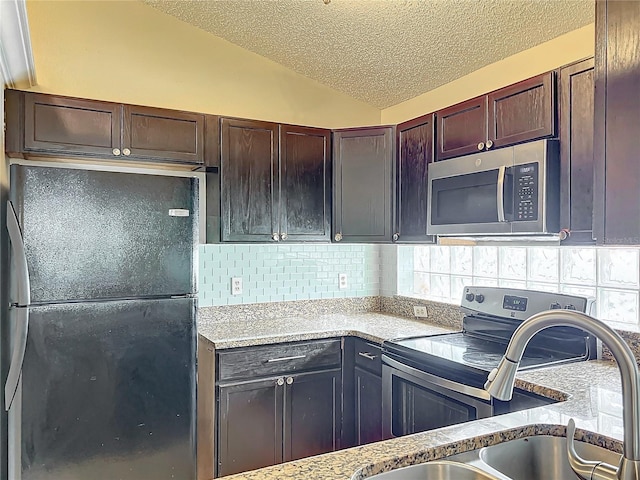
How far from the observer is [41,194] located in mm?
2006

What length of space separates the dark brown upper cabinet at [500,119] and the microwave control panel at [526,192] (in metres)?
0.15

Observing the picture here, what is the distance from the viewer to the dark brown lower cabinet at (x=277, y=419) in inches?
95.3

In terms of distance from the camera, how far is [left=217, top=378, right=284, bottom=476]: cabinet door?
241 centimetres

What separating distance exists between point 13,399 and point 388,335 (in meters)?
1.76

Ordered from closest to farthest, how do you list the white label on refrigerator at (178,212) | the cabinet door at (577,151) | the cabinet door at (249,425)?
the cabinet door at (577,151) → the white label on refrigerator at (178,212) → the cabinet door at (249,425)

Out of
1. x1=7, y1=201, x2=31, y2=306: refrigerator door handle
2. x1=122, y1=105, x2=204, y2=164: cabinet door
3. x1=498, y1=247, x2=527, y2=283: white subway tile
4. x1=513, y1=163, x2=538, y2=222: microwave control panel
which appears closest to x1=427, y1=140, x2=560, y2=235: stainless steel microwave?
x1=513, y1=163, x2=538, y2=222: microwave control panel

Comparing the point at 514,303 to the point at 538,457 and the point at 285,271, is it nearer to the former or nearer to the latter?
the point at 538,457

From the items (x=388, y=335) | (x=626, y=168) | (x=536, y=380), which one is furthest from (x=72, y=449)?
(x=626, y=168)

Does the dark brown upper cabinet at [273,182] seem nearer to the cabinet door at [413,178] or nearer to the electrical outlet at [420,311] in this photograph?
the cabinet door at [413,178]

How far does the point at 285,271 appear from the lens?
3189 millimetres

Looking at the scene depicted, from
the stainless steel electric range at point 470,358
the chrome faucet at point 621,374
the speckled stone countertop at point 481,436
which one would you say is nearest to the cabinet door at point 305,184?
the stainless steel electric range at point 470,358

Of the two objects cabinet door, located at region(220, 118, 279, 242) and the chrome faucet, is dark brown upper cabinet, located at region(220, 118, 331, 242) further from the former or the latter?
the chrome faucet

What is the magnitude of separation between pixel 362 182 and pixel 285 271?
2.61 feet

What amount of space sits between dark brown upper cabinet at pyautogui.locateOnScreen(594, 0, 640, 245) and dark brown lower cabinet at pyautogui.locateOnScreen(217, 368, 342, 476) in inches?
74.8
